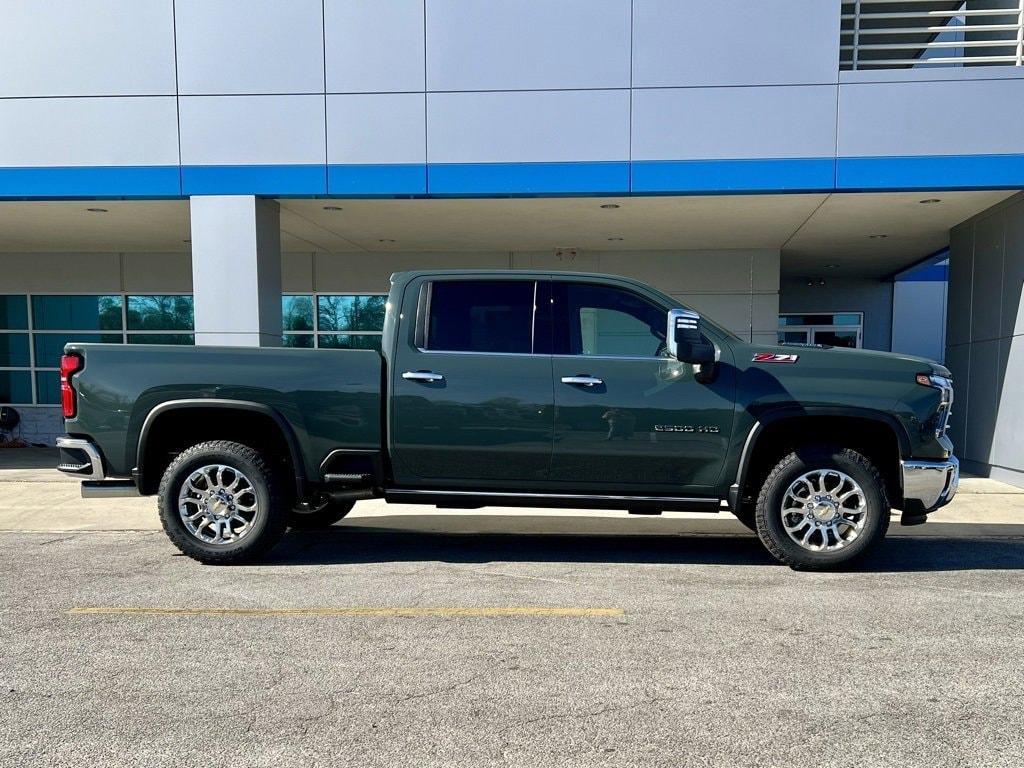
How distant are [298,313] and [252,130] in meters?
5.60

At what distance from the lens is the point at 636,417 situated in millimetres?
5602

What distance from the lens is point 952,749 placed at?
3.10m

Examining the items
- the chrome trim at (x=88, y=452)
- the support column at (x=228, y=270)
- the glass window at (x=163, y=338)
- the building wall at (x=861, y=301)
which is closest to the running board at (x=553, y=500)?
the chrome trim at (x=88, y=452)

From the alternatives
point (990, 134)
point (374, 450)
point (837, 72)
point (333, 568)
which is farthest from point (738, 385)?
point (990, 134)

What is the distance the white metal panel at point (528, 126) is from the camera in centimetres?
974

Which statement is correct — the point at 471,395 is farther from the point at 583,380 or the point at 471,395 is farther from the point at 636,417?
the point at 636,417

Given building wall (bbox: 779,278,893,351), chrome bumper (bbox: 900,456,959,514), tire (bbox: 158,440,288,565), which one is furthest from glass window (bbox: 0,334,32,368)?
building wall (bbox: 779,278,893,351)

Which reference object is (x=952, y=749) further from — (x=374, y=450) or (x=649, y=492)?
(x=374, y=450)

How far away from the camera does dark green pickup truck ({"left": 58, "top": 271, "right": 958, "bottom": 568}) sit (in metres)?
5.58

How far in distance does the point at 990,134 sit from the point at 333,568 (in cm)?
919

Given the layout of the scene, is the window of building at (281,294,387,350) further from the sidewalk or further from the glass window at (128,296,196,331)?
the sidewalk

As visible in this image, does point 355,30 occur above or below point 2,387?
above

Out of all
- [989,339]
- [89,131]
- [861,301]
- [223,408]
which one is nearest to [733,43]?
[989,339]

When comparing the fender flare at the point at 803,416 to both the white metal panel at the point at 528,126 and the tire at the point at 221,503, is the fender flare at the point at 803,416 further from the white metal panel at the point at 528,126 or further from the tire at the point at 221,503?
the white metal panel at the point at 528,126
